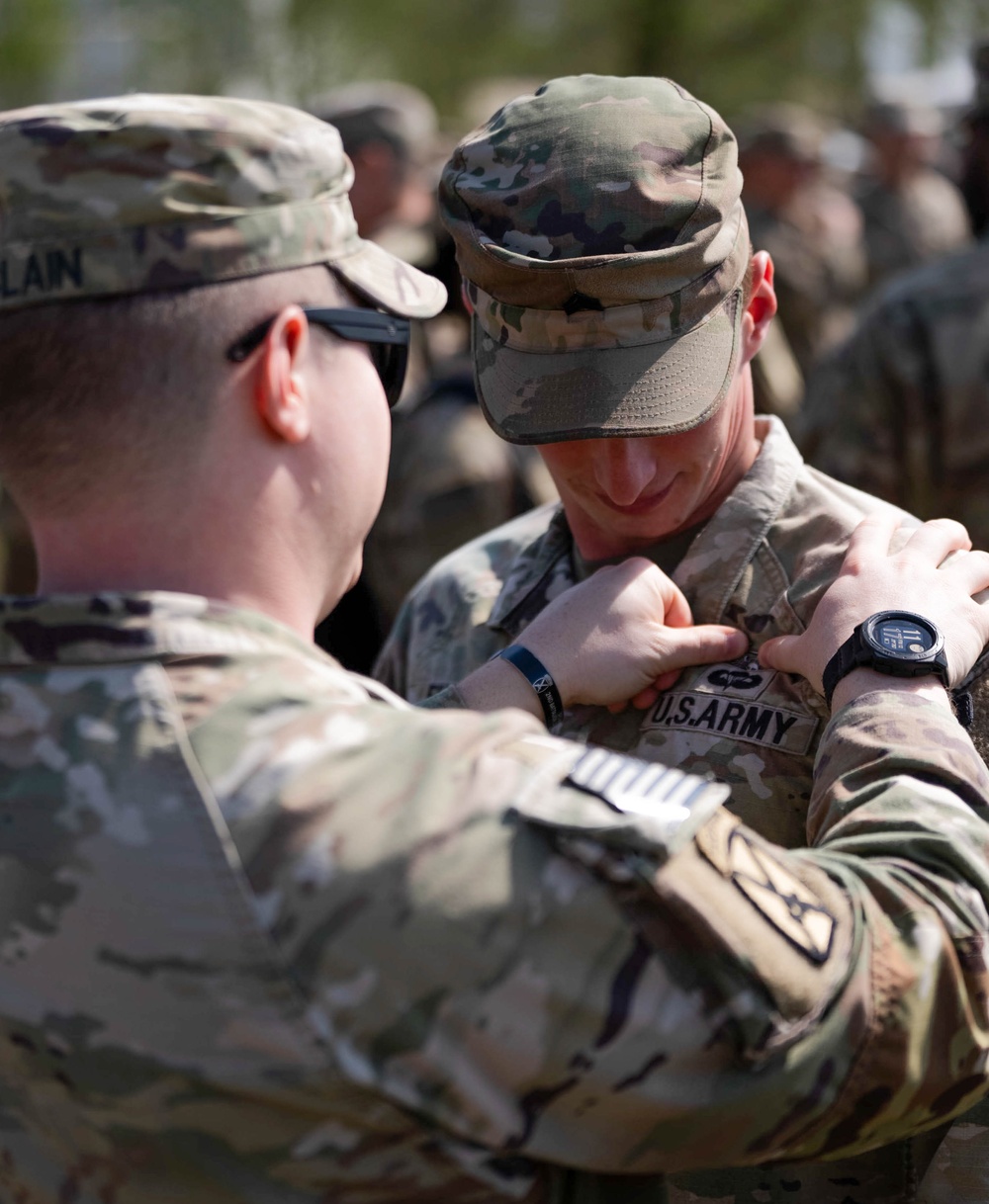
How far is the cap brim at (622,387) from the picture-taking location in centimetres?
225

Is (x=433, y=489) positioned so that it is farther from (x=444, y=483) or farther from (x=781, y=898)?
(x=781, y=898)

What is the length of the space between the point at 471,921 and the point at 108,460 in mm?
602

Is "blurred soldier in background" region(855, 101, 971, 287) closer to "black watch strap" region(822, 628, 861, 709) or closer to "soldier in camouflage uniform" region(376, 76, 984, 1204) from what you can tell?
"soldier in camouflage uniform" region(376, 76, 984, 1204)

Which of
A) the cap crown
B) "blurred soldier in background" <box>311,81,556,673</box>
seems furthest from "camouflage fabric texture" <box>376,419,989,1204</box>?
"blurred soldier in background" <box>311,81,556,673</box>

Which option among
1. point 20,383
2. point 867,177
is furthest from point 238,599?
point 867,177

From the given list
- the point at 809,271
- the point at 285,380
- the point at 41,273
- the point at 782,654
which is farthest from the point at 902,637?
the point at 809,271

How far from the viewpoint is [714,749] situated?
2.26m

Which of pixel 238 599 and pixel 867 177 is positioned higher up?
pixel 238 599

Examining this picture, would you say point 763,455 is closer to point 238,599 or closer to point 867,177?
point 238,599

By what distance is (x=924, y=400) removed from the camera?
531 cm

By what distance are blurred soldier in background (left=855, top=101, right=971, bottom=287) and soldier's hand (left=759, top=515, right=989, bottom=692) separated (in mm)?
11009

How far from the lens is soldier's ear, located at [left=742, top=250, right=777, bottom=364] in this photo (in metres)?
2.44

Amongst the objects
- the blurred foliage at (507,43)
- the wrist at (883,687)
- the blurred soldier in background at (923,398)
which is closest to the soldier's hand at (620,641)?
the wrist at (883,687)

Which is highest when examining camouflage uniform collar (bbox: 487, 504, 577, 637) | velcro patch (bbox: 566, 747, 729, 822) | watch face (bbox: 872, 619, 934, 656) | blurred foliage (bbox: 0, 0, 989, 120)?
velcro patch (bbox: 566, 747, 729, 822)
